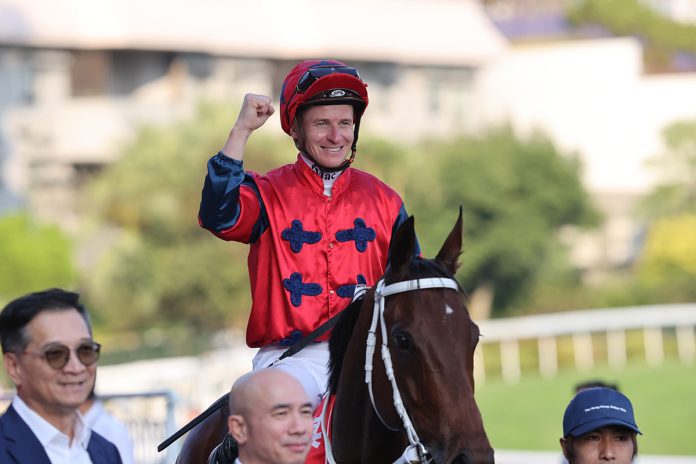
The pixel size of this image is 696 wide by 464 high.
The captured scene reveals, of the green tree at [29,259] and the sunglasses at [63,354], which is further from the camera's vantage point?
the green tree at [29,259]

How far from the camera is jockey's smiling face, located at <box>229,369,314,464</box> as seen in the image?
302 cm

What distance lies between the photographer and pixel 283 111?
14.6 feet

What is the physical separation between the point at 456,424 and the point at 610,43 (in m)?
42.8

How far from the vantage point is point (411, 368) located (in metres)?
3.71

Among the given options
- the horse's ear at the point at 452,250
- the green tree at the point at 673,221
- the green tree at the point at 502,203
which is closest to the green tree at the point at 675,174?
the green tree at the point at 673,221

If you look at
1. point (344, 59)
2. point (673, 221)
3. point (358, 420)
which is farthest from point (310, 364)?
point (344, 59)

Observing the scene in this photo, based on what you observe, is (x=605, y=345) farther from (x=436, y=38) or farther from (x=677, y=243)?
(x=436, y=38)

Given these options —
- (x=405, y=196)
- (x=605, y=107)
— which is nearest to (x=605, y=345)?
(x=405, y=196)

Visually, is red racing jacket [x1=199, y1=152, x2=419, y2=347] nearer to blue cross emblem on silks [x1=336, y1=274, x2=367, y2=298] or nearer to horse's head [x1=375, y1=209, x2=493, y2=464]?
blue cross emblem on silks [x1=336, y1=274, x2=367, y2=298]

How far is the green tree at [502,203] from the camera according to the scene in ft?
109

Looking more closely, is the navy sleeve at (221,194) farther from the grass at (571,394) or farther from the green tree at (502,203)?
the green tree at (502,203)

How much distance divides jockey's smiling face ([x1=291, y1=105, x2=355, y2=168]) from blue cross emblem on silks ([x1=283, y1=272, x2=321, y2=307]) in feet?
1.27

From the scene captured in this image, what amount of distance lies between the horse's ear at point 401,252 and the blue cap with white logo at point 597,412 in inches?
30.1

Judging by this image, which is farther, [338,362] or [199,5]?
[199,5]
